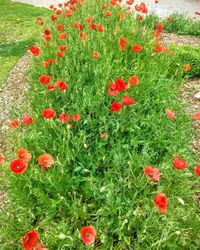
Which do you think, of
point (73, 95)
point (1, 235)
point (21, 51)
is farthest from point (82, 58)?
point (21, 51)

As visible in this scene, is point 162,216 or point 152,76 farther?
point 152,76

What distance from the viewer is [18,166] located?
96.5 inches

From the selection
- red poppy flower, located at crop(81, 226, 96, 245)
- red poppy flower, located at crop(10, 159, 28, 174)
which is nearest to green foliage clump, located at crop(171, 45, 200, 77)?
red poppy flower, located at crop(10, 159, 28, 174)

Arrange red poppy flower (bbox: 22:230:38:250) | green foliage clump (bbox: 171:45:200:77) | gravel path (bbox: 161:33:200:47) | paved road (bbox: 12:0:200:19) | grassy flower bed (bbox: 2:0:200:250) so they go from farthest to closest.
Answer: paved road (bbox: 12:0:200:19)
gravel path (bbox: 161:33:200:47)
green foliage clump (bbox: 171:45:200:77)
grassy flower bed (bbox: 2:0:200:250)
red poppy flower (bbox: 22:230:38:250)

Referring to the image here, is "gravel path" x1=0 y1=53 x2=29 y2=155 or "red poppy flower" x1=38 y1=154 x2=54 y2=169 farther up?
"red poppy flower" x1=38 y1=154 x2=54 y2=169

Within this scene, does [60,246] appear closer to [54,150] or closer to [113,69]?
[54,150]

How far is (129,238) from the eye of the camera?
2543mm

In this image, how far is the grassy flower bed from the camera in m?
2.58

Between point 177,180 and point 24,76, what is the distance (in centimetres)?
403

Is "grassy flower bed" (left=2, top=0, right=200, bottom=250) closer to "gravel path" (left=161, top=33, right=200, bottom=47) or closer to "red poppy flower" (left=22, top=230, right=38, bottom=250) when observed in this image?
"red poppy flower" (left=22, top=230, right=38, bottom=250)

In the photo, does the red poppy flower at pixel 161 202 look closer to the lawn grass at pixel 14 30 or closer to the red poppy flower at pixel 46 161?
the red poppy flower at pixel 46 161

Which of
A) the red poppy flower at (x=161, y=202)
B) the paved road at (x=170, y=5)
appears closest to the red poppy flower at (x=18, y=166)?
the red poppy flower at (x=161, y=202)

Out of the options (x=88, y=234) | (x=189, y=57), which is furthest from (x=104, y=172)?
(x=189, y=57)

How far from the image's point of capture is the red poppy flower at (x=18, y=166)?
2.34 m
